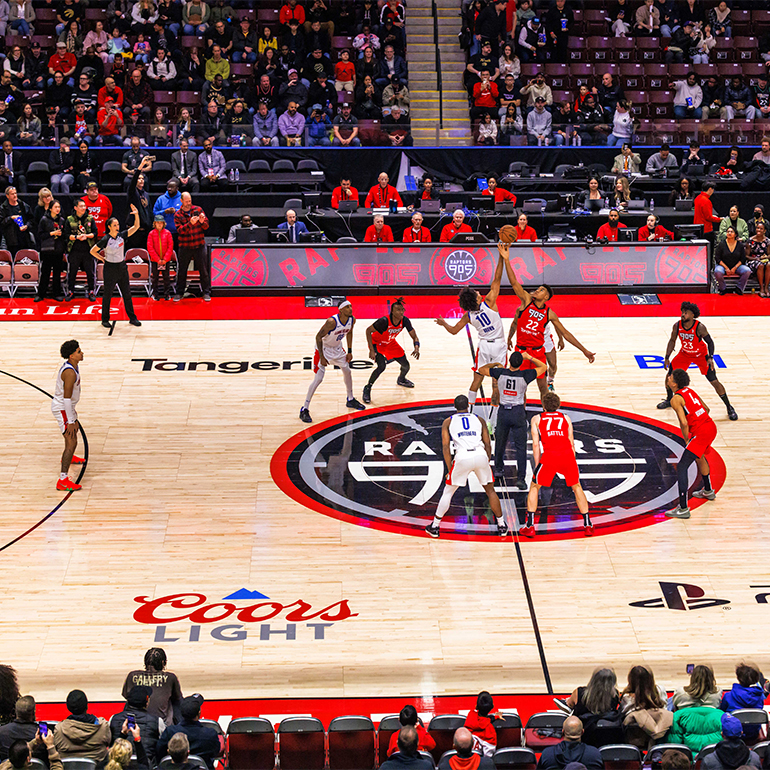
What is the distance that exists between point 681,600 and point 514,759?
3998mm

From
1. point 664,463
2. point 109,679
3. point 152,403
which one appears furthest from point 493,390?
point 109,679

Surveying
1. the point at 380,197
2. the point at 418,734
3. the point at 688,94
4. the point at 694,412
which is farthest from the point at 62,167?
the point at 418,734

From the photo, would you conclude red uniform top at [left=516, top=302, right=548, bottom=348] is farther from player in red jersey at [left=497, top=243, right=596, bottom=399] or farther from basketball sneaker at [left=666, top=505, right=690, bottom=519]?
basketball sneaker at [left=666, top=505, right=690, bottom=519]

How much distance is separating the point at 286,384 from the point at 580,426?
4445 millimetres

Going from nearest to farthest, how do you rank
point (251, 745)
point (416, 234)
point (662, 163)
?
point (251, 745), point (416, 234), point (662, 163)

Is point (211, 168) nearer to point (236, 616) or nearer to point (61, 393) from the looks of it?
point (61, 393)

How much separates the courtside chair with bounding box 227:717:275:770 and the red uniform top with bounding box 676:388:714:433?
6442mm

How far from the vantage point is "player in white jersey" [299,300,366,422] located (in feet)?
47.2

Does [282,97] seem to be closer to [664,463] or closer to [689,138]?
[689,138]

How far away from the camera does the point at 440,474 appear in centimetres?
1366

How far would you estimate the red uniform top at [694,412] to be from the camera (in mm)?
12188

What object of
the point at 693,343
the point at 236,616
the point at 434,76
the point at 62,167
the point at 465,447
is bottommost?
the point at 236,616

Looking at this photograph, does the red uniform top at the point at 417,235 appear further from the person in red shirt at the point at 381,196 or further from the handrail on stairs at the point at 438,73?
the handrail on stairs at the point at 438,73

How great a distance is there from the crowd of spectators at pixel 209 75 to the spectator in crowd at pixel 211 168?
0.81m
